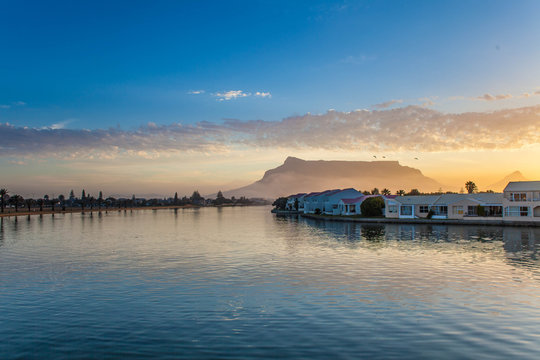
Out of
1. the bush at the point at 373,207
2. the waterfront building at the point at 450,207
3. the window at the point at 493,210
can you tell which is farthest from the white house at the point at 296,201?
the window at the point at 493,210

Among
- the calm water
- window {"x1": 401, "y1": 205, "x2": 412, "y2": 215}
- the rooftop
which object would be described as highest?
the rooftop

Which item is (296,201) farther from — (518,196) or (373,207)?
(518,196)

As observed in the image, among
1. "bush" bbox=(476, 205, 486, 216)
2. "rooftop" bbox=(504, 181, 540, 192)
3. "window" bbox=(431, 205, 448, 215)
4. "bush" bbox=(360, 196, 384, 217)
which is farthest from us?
"bush" bbox=(360, 196, 384, 217)

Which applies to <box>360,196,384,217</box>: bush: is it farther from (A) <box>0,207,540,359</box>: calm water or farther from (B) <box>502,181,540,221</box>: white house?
(A) <box>0,207,540,359</box>: calm water

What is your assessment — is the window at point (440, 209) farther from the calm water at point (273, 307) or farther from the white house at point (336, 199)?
the calm water at point (273, 307)

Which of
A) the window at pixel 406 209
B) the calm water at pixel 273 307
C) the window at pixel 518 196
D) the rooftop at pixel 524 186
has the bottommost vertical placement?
the calm water at pixel 273 307

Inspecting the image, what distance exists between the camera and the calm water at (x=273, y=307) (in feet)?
41.9

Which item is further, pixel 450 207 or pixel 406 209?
pixel 406 209

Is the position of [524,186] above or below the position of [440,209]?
above

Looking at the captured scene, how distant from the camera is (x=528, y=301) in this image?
60.0ft

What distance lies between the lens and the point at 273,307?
57.2 ft

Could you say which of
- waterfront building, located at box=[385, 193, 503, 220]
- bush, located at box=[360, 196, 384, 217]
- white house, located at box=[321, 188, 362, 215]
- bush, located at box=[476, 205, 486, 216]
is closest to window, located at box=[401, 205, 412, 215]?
waterfront building, located at box=[385, 193, 503, 220]

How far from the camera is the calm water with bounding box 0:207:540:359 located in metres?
12.8

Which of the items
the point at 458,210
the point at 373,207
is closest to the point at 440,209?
the point at 458,210
